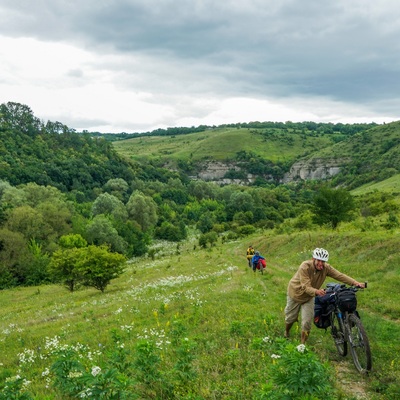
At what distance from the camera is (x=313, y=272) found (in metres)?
9.32

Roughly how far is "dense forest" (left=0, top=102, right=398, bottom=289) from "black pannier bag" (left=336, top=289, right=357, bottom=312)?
25564 mm

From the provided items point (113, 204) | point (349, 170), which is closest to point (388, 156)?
point (349, 170)

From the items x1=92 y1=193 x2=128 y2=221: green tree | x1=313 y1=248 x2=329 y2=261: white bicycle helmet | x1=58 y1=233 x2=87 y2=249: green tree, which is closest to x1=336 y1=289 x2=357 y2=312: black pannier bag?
x1=313 y1=248 x2=329 y2=261: white bicycle helmet

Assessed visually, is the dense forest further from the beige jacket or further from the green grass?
the beige jacket

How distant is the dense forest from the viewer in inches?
2267

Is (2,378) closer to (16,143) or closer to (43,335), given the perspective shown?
(43,335)

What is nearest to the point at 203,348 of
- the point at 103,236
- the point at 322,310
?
the point at 322,310

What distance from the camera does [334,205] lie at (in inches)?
1548

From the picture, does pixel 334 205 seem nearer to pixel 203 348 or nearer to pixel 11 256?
pixel 203 348

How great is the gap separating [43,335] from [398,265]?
18.3 meters

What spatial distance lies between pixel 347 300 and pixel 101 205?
9044 cm

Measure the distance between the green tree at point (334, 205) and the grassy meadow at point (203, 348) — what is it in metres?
15.0

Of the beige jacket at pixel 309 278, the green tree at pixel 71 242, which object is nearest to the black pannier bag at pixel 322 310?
the beige jacket at pixel 309 278

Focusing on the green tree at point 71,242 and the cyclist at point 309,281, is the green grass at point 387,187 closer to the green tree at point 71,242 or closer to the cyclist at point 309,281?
the green tree at point 71,242
